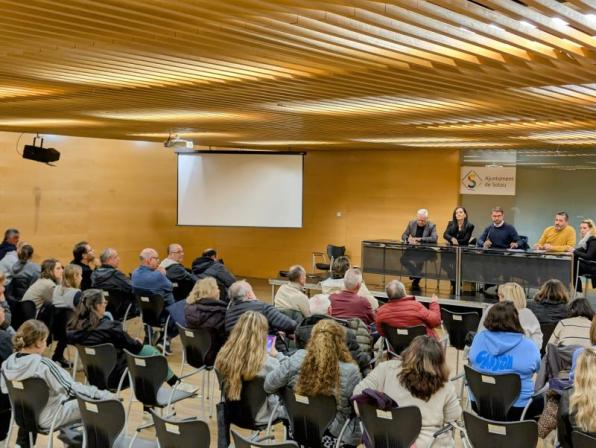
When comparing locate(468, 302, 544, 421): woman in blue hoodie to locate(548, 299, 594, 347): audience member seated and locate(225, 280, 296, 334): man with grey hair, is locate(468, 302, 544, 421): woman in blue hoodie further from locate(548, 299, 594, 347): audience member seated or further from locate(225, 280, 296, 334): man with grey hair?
locate(225, 280, 296, 334): man with grey hair

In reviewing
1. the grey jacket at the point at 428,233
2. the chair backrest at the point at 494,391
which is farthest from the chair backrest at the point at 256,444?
the grey jacket at the point at 428,233

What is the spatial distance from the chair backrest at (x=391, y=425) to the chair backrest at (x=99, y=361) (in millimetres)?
2311

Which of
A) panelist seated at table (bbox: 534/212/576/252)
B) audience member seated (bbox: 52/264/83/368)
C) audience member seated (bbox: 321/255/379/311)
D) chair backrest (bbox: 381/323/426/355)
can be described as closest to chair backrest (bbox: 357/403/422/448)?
chair backrest (bbox: 381/323/426/355)

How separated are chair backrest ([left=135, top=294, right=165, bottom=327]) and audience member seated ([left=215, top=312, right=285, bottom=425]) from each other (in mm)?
3679

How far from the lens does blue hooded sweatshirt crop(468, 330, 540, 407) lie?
5590 mm

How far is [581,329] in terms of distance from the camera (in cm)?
616

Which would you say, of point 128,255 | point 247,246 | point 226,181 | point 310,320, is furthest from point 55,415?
point 247,246

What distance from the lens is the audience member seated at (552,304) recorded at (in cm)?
754

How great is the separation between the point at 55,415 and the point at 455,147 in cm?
1170

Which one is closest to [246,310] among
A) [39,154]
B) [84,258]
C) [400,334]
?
[400,334]

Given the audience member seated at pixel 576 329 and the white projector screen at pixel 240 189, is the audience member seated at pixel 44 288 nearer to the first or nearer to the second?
the audience member seated at pixel 576 329

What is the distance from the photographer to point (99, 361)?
6.10 m

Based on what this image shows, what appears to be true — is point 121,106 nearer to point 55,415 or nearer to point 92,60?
point 92,60

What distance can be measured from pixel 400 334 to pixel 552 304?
5.01 feet
